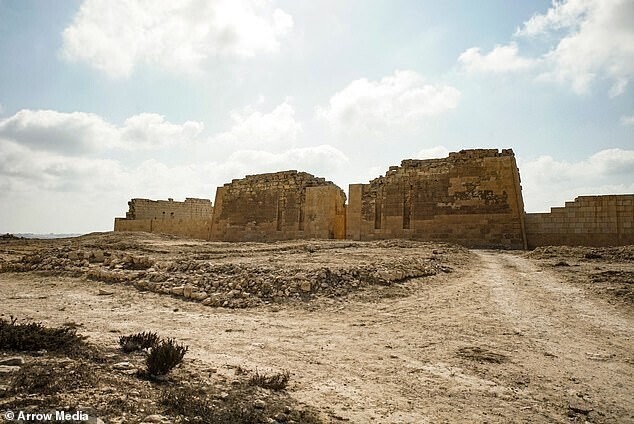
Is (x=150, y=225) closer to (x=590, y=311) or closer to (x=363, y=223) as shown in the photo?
(x=363, y=223)

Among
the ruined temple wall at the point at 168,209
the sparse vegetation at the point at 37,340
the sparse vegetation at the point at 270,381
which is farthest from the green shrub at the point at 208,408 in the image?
the ruined temple wall at the point at 168,209

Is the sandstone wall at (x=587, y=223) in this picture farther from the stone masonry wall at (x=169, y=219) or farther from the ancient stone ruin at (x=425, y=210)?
the stone masonry wall at (x=169, y=219)

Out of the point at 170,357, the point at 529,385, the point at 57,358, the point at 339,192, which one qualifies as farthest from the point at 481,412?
the point at 339,192

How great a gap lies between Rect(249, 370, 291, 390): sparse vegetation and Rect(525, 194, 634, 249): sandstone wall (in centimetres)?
1740

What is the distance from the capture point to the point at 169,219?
31266 millimetres

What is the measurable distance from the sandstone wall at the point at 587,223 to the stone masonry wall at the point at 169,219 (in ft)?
65.6

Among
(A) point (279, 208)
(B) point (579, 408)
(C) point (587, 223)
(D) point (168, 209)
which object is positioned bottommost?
(B) point (579, 408)

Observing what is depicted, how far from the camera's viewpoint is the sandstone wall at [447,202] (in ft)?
58.0

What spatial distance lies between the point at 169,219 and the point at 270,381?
99.1 feet

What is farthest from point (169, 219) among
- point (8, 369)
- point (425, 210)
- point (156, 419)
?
point (156, 419)

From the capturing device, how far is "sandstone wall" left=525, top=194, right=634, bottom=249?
1592cm

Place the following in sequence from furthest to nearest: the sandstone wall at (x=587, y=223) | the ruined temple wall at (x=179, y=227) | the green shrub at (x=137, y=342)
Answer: the ruined temple wall at (x=179, y=227) → the sandstone wall at (x=587, y=223) → the green shrub at (x=137, y=342)

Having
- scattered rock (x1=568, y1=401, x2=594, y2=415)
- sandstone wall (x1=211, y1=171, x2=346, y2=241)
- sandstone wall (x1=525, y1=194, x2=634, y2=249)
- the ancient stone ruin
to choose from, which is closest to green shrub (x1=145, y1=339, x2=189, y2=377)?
scattered rock (x1=568, y1=401, x2=594, y2=415)

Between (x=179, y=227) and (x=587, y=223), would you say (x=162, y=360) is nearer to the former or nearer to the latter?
(x=587, y=223)
